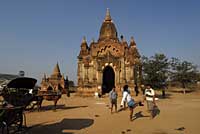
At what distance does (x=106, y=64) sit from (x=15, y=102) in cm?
2674

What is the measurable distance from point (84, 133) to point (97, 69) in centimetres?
2602

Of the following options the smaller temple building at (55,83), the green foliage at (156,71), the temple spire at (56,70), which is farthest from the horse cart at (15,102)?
the temple spire at (56,70)

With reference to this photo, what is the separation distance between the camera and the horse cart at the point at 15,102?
8.30 metres

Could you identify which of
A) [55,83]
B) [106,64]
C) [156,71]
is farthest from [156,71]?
[55,83]

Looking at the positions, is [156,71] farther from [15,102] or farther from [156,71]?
[15,102]

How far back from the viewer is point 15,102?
375 inches

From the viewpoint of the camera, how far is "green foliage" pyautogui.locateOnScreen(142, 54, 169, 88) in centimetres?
3020

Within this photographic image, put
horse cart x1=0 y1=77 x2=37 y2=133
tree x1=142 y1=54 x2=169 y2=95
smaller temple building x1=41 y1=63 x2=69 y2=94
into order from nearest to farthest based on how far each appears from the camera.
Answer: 1. horse cart x1=0 y1=77 x2=37 y2=133
2. tree x1=142 y1=54 x2=169 y2=95
3. smaller temple building x1=41 y1=63 x2=69 y2=94

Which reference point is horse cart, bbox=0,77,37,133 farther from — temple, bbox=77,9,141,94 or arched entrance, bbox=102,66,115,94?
arched entrance, bbox=102,66,115,94

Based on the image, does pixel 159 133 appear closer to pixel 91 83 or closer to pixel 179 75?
pixel 91 83

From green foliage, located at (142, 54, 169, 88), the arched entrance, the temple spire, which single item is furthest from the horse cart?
the temple spire

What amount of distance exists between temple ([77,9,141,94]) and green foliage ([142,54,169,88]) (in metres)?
3.36

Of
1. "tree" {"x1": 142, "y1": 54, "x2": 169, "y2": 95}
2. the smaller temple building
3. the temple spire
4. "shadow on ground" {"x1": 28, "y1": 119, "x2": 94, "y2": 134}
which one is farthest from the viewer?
the temple spire

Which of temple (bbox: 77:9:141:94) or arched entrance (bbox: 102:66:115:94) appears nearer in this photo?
temple (bbox: 77:9:141:94)
